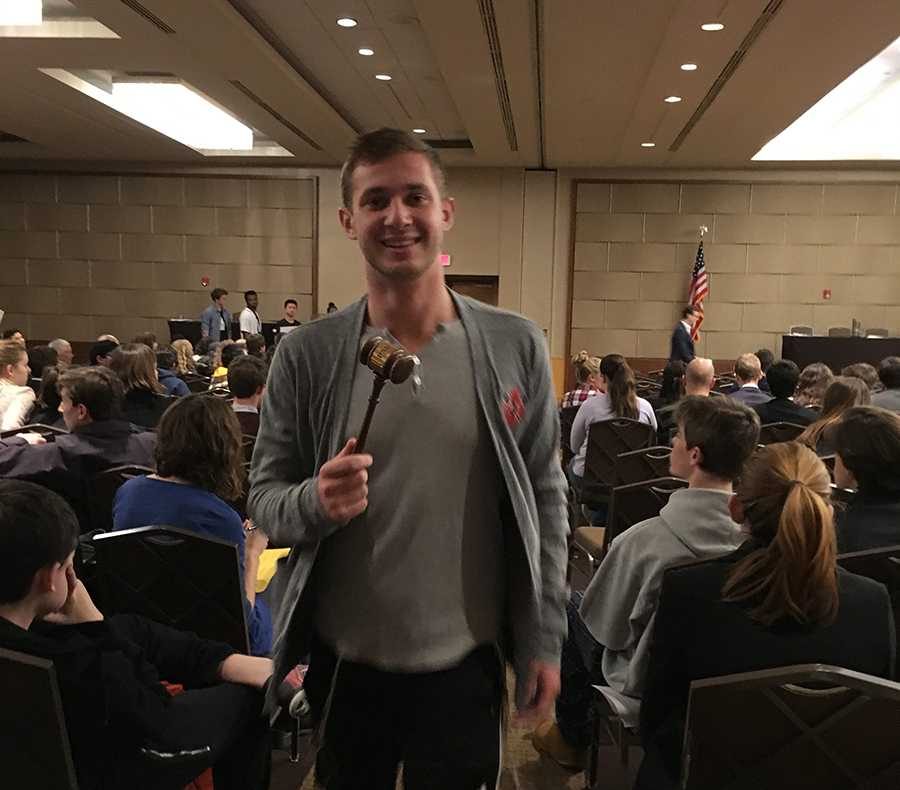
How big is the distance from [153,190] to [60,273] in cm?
207

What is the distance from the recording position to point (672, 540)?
2.09 m

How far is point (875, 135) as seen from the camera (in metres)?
11.7

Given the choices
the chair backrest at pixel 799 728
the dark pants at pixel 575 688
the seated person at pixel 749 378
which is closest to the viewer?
the chair backrest at pixel 799 728

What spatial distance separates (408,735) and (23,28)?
7.76 metres

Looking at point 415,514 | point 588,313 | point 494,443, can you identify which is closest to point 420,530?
point 415,514

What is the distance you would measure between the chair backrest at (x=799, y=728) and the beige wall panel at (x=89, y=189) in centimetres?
1400

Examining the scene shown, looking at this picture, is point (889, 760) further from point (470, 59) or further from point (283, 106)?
point (283, 106)

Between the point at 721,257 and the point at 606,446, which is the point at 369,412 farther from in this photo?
the point at 721,257

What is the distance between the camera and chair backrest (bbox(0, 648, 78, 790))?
1.31 meters

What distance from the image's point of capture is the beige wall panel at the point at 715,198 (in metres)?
12.8

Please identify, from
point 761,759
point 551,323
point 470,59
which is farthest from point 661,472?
point 551,323

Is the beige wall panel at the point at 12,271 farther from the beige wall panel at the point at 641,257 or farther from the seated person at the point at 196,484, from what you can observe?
the seated person at the point at 196,484

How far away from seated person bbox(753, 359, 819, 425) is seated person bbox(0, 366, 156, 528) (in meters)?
3.34

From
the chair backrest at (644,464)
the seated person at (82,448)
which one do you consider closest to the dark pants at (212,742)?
the seated person at (82,448)
